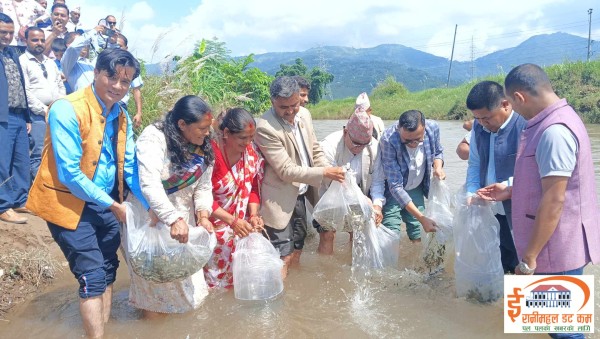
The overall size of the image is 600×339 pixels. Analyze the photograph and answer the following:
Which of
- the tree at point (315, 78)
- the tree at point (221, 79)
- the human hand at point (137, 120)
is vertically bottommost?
the human hand at point (137, 120)

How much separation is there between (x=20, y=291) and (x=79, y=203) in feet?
4.54

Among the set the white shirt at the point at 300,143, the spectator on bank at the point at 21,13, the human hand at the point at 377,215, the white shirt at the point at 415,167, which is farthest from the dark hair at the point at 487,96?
the spectator on bank at the point at 21,13

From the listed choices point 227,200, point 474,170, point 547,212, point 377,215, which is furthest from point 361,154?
point 547,212

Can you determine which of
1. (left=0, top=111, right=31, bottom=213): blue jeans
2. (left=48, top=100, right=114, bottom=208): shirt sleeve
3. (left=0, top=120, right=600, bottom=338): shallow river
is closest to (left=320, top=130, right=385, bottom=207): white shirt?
(left=0, top=120, right=600, bottom=338): shallow river

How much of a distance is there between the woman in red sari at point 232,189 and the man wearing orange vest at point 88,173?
650mm

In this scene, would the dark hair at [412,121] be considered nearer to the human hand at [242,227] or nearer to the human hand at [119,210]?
the human hand at [242,227]

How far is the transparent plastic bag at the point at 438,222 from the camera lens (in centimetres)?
345

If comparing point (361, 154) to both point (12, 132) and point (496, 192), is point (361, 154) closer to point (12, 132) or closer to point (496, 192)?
point (496, 192)

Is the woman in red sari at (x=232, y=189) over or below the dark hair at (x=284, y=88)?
below

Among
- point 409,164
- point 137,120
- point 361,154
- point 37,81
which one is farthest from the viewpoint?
point 137,120

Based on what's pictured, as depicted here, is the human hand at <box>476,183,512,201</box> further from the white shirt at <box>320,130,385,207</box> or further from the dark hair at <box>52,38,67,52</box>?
the dark hair at <box>52,38,67,52</box>

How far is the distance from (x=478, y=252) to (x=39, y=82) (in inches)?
163

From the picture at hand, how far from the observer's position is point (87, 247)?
2408 mm

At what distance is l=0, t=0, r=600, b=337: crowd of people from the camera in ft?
6.72
